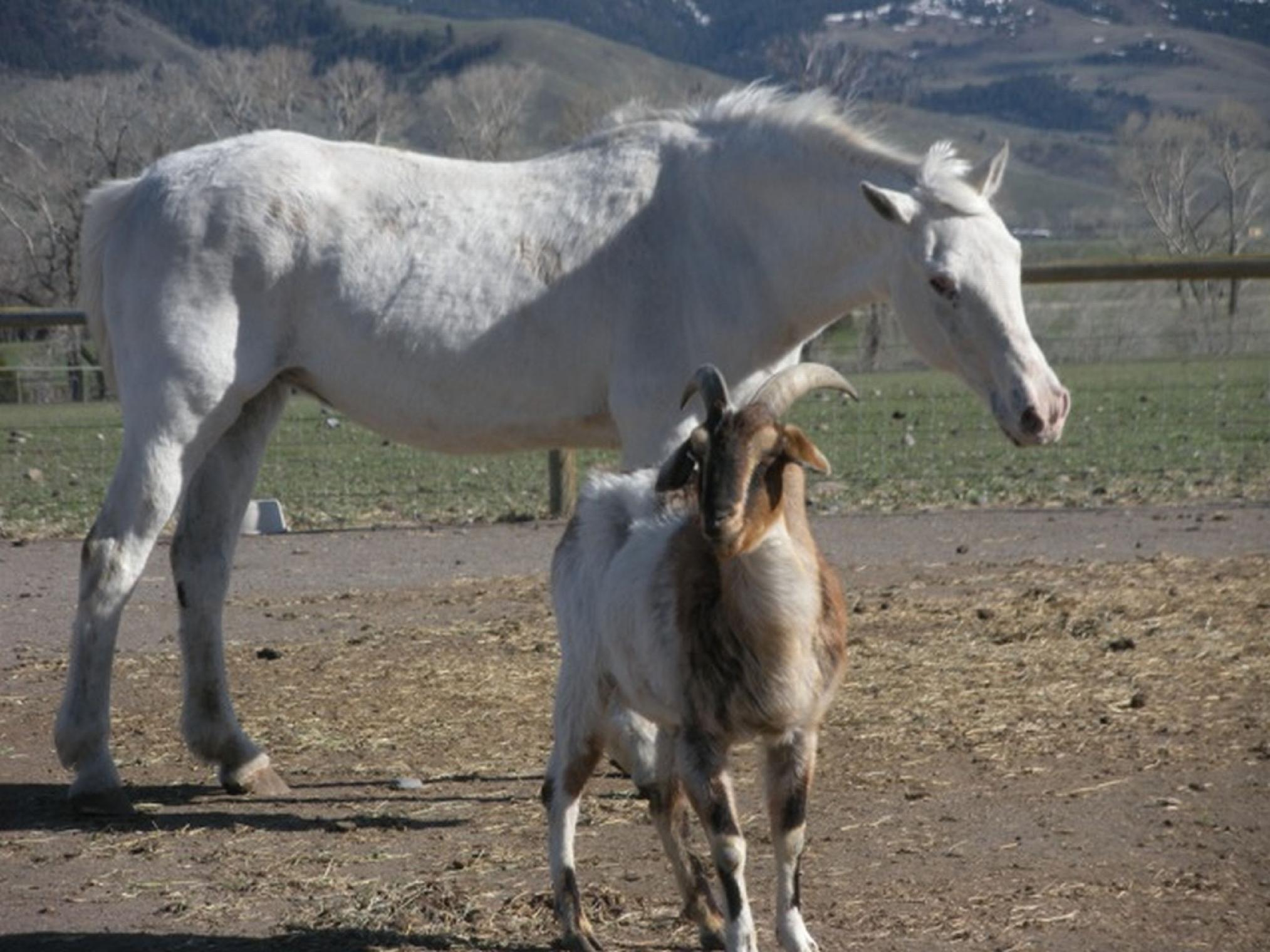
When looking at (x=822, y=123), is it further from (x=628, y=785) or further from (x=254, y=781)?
(x=254, y=781)

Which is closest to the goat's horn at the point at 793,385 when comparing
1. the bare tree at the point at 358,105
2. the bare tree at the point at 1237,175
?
the bare tree at the point at 1237,175

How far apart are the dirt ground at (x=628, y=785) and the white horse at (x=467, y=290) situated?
2.35 feet

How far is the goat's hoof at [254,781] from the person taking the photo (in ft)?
24.2

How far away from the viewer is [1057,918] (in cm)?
554

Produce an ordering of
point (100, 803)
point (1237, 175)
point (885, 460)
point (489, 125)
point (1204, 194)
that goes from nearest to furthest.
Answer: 1. point (100, 803)
2. point (885, 460)
3. point (489, 125)
4. point (1237, 175)
5. point (1204, 194)

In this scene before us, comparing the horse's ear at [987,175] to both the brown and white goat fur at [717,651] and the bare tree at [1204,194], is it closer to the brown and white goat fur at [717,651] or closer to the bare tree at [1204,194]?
the brown and white goat fur at [717,651]

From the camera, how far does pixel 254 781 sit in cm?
738

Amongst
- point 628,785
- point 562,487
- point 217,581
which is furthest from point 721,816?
point 562,487

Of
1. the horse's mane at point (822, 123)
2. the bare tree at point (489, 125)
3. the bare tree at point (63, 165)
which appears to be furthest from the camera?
the bare tree at point (489, 125)

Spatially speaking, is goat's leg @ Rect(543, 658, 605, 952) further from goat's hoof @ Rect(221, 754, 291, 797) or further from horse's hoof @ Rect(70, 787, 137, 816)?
horse's hoof @ Rect(70, 787, 137, 816)

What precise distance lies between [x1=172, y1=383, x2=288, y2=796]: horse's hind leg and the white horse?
0.04ft

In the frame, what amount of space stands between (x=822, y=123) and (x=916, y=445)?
35.0 ft

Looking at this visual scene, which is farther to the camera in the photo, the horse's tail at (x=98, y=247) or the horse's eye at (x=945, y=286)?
the horse's tail at (x=98, y=247)

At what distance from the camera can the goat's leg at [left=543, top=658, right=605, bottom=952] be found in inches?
219
